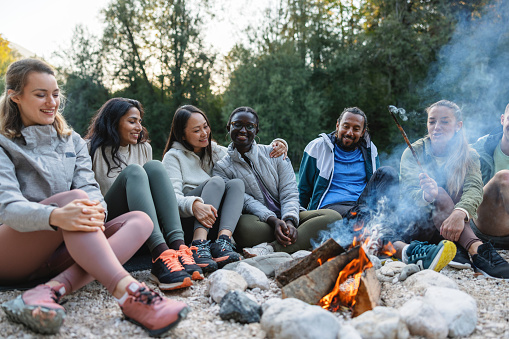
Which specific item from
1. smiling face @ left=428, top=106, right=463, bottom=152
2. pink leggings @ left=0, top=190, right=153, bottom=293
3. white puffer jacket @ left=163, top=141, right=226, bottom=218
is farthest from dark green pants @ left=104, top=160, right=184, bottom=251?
smiling face @ left=428, top=106, right=463, bottom=152

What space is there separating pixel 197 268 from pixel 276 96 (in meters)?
10.9

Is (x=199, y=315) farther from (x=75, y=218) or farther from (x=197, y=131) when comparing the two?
(x=197, y=131)

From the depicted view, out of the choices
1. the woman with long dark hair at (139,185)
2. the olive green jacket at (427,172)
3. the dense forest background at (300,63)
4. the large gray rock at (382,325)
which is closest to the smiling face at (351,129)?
the olive green jacket at (427,172)

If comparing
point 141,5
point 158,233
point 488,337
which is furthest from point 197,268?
point 141,5

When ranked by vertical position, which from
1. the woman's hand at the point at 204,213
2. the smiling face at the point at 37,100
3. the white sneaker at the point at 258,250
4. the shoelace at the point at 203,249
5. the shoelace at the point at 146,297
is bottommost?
the white sneaker at the point at 258,250

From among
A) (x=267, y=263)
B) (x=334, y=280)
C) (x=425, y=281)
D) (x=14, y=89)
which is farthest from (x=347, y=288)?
(x=14, y=89)

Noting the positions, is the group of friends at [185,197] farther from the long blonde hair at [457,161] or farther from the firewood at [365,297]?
the firewood at [365,297]

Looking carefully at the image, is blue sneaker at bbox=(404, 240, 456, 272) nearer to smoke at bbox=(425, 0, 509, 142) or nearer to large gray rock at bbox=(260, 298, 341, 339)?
large gray rock at bbox=(260, 298, 341, 339)

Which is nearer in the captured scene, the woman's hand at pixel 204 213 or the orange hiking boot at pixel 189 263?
the orange hiking boot at pixel 189 263

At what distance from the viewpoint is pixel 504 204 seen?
320 centimetres

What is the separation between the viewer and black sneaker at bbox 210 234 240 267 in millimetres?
2846

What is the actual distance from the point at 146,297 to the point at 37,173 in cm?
100

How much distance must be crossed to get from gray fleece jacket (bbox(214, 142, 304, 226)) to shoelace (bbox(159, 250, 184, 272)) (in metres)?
1.11

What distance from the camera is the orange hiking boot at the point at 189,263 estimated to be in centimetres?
255
